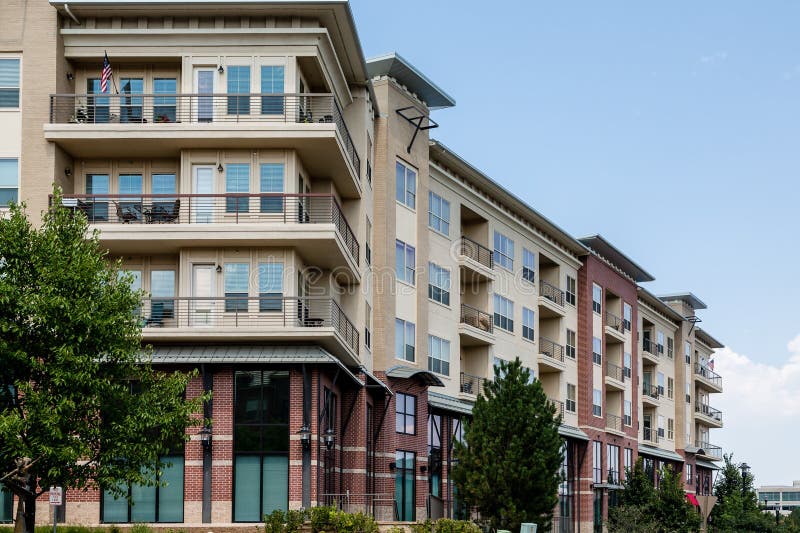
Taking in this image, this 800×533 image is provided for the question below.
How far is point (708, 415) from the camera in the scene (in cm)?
10456

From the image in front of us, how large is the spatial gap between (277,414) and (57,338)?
10134mm

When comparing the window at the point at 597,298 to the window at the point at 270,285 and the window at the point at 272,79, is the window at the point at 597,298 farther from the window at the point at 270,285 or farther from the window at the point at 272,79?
the window at the point at 272,79

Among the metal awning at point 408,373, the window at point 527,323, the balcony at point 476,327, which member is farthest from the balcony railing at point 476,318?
the metal awning at point 408,373

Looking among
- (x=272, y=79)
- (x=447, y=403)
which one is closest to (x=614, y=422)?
(x=447, y=403)

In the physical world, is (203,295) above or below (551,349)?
above

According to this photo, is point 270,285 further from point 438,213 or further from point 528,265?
point 528,265

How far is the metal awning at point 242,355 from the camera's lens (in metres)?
36.2

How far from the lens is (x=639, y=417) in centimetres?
8362

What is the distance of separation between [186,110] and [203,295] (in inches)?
244


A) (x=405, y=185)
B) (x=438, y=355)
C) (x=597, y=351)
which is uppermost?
(x=405, y=185)

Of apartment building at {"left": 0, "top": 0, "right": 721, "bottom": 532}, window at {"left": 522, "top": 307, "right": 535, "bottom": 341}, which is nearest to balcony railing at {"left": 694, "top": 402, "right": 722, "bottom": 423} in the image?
window at {"left": 522, "top": 307, "right": 535, "bottom": 341}

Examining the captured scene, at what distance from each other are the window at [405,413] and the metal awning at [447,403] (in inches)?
74.1

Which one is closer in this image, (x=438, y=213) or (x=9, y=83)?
(x=9, y=83)

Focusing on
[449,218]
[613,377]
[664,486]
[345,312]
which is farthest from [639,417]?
[345,312]
